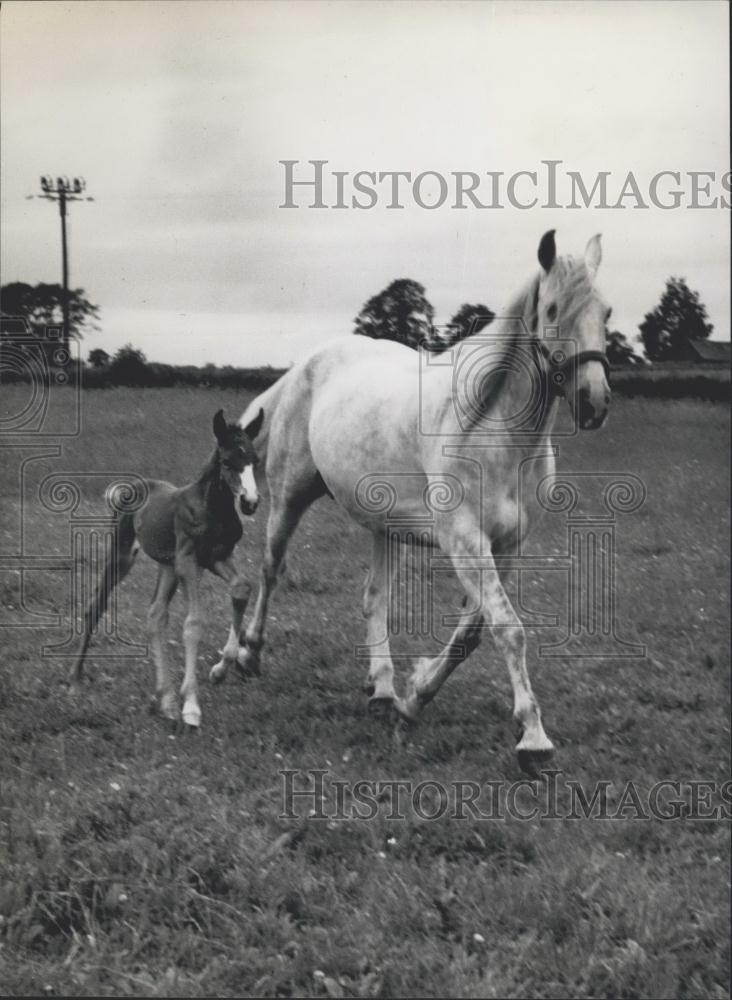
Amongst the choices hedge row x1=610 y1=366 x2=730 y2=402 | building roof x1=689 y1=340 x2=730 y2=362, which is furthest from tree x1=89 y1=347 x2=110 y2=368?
building roof x1=689 y1=340 x2=730 y2=362

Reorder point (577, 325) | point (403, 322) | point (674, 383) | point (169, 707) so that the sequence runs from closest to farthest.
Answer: point (577, 325)
point (169, 707)
point (403, 322)
point (674, 383)

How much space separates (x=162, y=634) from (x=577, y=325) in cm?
208

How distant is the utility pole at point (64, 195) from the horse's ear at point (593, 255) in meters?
2.11

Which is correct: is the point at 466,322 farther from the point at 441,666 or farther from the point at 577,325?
the point at 441,666

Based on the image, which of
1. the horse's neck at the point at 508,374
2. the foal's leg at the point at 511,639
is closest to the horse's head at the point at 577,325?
the horse's neck at the point at 508,374

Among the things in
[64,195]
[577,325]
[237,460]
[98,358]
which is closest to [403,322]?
[577,325]

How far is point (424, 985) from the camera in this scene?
13.4ft

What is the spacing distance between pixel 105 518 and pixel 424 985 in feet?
7.24

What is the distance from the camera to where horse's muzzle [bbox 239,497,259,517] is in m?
4.68

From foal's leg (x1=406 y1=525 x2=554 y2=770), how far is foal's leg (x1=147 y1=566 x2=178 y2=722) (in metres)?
1.23

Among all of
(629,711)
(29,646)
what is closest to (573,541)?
(629,711)

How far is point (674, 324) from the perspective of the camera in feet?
16.3

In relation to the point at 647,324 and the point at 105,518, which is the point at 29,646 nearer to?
the point at 105,518

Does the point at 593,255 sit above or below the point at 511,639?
above
